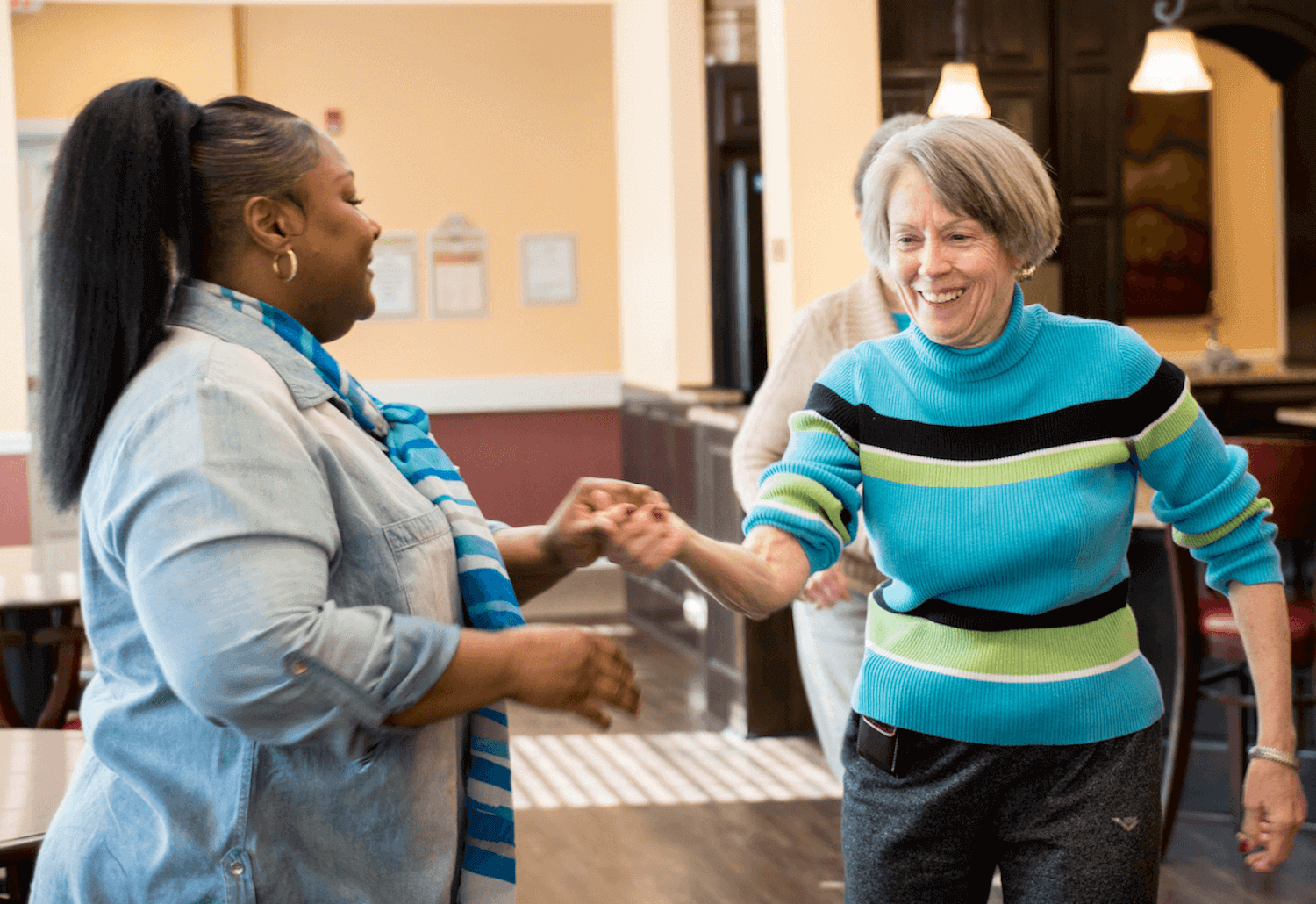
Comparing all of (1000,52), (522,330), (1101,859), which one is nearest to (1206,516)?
(1101,859)

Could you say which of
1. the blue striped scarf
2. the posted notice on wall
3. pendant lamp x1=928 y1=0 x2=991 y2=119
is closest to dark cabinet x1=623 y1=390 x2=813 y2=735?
pendant lamp x1=928 y1=0 x2=991 y2=119

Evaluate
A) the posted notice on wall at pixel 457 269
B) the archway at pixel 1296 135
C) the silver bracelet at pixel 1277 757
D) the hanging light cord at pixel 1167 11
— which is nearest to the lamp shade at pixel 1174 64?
the hanging light cord at pixel 1167 11

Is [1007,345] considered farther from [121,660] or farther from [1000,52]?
[1000,52]

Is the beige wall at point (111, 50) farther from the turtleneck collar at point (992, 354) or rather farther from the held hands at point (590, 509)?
the turtleneck collar at point (992, 354)

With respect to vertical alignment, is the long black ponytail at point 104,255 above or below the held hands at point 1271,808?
above

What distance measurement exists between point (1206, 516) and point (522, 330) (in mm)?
7059

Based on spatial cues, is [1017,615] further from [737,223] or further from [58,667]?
[737,223]

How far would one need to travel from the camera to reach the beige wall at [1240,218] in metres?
8.91

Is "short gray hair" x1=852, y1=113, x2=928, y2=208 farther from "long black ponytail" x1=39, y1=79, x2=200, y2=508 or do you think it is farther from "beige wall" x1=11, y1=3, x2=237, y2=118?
"beige wall" x1=11, y1=3, x2=237, y2=118

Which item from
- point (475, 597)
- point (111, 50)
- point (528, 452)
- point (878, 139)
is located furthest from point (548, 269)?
point (475, 597)

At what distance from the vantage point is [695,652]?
20.7 feet

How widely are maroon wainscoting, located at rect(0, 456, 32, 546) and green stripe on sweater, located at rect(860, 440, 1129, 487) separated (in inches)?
269

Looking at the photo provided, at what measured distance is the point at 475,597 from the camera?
1.28 m

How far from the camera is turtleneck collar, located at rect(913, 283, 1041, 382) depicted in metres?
1.46
